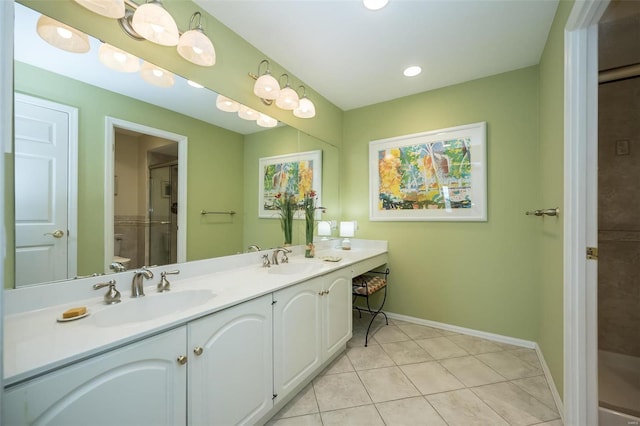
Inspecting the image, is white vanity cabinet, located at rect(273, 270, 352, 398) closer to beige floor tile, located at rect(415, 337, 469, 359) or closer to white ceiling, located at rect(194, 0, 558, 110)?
beige floor tile, located at rect(415, 337, 469, 359)

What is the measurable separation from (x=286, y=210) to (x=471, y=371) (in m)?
1.91

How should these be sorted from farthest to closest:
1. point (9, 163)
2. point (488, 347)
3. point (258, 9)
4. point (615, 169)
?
point (488, 347), point (615, 169), point (258, 9), point (9, 163)

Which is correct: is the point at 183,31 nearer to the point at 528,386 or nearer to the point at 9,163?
the point at 9,163

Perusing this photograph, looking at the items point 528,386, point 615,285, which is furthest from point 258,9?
point 615,285

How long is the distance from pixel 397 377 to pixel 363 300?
1.22m

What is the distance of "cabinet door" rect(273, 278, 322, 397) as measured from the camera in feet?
4.67

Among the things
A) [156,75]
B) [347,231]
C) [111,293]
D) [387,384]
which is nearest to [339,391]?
[387,384]

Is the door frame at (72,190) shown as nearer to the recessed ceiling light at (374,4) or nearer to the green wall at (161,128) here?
the green wall at (161,128)

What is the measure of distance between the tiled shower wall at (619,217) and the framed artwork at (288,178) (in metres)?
2.34

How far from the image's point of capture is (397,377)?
1.80 meters

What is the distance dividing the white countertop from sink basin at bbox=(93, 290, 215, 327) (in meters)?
0.01

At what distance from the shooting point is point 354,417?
1445mm

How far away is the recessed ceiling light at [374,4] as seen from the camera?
150 centimetres

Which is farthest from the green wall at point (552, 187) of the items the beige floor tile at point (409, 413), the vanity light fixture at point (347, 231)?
the vanity light fixture at point (347, 231)
